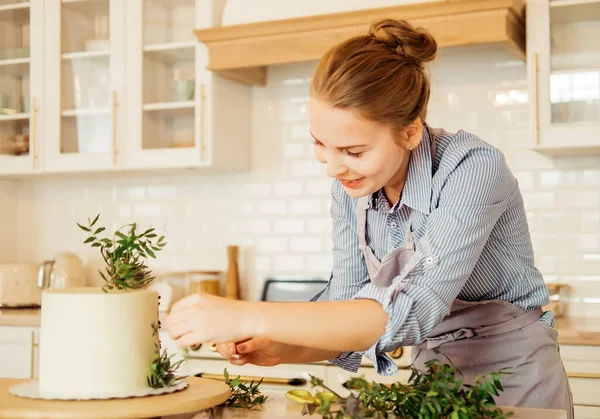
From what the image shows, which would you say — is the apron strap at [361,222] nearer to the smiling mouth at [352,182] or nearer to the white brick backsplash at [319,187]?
the smiling mouth at [352,182]

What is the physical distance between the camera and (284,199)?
3.94m

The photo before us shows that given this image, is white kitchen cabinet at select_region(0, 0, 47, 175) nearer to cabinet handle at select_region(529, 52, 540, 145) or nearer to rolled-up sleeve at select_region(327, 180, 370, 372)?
cabinet handle at select_region(529, 52, 540, 145)

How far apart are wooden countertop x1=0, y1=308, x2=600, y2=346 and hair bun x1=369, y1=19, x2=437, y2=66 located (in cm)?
157

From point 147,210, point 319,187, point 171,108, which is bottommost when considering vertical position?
point 147,210

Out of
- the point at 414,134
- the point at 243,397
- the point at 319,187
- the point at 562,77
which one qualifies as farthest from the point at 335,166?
the point at 319,187

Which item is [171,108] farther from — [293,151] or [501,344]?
[501,344]

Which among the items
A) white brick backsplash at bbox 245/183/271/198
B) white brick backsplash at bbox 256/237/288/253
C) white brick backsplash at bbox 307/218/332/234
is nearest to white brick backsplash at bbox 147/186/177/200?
white brick backsplash at bbox 245/183/271/198

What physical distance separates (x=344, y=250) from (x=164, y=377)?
1.95ft

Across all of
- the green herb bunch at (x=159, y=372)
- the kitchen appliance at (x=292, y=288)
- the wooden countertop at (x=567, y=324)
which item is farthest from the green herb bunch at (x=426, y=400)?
the kitchen appliance at (x=292, y=288)

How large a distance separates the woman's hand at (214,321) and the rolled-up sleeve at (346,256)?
554 mm

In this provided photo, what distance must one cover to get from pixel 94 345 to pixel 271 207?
8.41 feet

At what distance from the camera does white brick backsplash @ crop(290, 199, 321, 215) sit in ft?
12.7

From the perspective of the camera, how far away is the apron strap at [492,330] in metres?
1.82

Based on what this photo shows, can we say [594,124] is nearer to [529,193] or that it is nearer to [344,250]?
[529,193]
